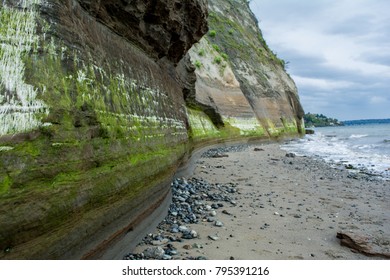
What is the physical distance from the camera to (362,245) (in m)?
5.20

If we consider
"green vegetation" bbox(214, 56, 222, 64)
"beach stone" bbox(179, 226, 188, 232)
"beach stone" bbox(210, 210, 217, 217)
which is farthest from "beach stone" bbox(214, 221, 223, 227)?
"green vegetation" bbox(214, 56, 222, 64)

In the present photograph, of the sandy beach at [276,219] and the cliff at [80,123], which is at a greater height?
the cliff at [80,123]

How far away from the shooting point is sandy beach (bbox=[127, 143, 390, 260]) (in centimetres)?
502

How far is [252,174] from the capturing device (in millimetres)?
12070

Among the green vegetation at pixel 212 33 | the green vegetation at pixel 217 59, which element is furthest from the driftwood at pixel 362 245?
the green vegetation at pixel 212 33

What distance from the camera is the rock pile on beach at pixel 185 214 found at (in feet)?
15.7

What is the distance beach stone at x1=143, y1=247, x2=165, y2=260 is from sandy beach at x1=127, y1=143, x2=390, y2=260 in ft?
0.07

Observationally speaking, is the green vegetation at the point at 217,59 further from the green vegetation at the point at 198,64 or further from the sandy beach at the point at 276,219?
the sandy beach at the point at 276,219

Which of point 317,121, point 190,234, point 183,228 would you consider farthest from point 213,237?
point 317,121

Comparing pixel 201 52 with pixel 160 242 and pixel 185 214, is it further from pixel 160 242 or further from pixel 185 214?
pixel 160 242

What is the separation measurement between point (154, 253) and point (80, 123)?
6.89 ft

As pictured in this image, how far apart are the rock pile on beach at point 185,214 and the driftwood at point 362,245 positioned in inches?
81.1

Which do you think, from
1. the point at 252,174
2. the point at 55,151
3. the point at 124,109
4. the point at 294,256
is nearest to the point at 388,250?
the point at 294,256

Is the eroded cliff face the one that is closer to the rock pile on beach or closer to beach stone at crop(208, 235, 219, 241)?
the rock pile on beach
